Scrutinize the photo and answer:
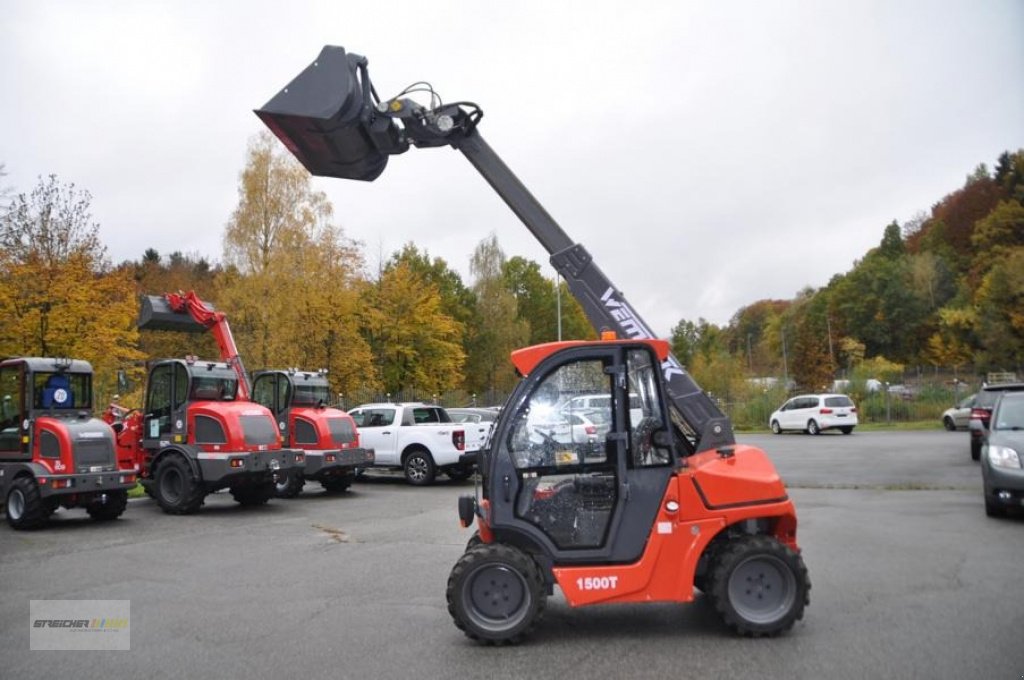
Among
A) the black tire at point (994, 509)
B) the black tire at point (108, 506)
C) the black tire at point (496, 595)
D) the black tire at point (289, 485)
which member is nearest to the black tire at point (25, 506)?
the black tire at point (108, 506)

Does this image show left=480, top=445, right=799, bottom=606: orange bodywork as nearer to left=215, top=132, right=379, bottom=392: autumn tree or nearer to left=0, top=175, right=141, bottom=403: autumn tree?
left=0, top=175, right=141, bottom=403: autumn tree

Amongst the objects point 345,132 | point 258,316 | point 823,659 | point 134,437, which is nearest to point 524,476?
point 823,659

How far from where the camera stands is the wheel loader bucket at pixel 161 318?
14320 millimetres

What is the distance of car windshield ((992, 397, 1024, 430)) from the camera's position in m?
10.9

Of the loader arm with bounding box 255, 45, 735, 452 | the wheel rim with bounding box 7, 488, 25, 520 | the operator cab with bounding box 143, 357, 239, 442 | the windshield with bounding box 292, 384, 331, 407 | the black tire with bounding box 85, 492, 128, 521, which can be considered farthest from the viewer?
the windshield with bounding box 292, 384, 331, 407

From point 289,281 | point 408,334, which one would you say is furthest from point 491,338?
point 289,281

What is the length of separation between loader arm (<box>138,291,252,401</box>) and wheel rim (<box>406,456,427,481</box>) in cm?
428

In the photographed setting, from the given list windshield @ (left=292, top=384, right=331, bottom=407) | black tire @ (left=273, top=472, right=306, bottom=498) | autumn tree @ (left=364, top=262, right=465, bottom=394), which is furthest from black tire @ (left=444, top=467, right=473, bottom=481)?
autumn tree @ (left=364, top=262, right=465, bottom=394)

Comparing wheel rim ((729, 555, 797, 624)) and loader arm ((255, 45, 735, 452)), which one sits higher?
loader arm ((255, 45, 735, 452))

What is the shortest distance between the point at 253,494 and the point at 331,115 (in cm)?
1013

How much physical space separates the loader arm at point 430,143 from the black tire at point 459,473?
11.5m

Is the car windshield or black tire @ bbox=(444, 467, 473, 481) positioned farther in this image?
black tire @ bbox=(444, 467, 473, 481)

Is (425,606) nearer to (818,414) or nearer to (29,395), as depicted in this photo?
(29,395)

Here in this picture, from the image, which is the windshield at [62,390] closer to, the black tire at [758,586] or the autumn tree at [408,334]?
the black tire at [758,586]
